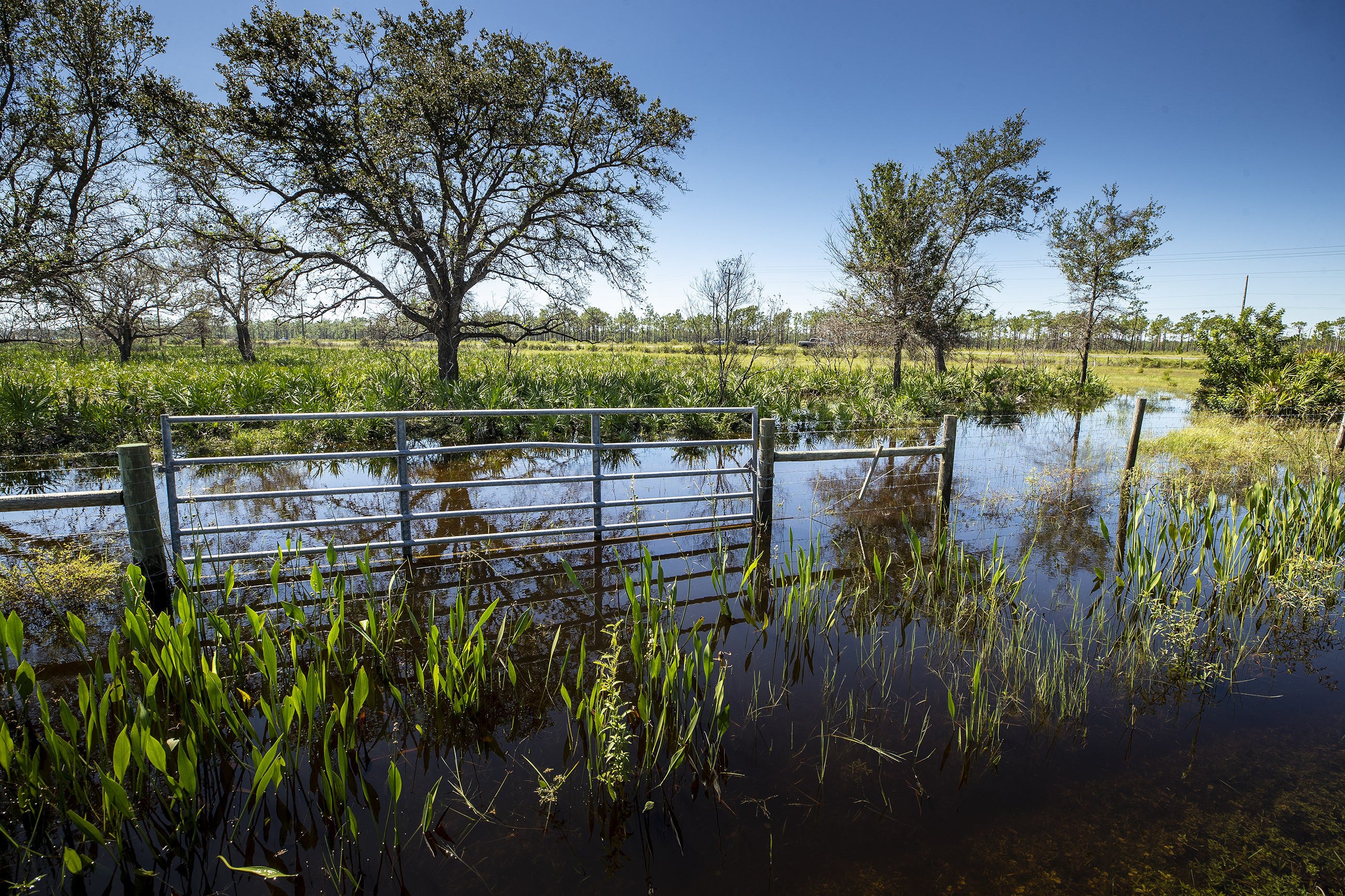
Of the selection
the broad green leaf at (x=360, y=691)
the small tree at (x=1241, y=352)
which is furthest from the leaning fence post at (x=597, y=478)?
the small tree at (x=1241, y=352)

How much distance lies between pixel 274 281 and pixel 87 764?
16.1 m

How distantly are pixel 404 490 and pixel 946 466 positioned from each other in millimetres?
6124

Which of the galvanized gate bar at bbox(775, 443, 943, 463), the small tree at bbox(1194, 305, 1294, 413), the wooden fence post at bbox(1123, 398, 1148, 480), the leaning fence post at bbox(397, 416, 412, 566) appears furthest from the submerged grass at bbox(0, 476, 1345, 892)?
the small tree at bbox(1194, 305, 1294, 413)

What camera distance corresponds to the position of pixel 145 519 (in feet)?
14.9

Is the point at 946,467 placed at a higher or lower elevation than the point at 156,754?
higher

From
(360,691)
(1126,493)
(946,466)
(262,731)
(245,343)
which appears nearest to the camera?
(360,691)

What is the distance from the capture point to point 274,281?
624 inches

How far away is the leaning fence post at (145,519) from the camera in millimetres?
4449

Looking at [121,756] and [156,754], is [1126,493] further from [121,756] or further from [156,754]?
[121,756]

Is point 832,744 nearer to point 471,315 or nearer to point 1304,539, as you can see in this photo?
point 1304,539

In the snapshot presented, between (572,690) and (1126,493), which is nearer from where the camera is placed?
(572,690)

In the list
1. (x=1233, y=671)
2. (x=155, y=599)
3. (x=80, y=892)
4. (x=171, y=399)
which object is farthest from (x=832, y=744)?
(x=171, y=399)

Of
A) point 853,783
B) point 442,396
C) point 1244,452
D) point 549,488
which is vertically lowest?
point 853,783

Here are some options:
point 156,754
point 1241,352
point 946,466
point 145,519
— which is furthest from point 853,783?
point 1241,352
